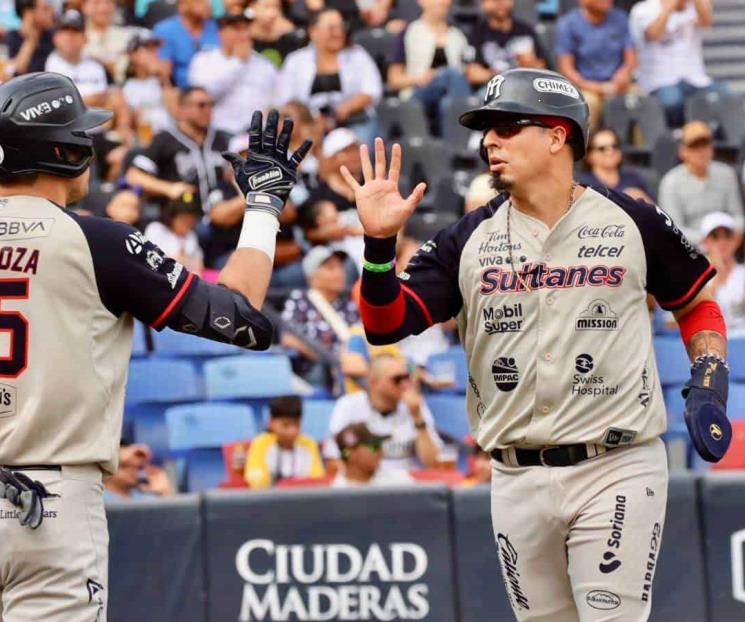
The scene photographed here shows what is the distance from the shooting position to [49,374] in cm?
425

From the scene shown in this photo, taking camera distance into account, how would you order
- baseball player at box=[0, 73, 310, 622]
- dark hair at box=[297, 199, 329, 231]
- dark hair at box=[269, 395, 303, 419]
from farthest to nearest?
dark hair at box=[297, 199, 329, 231]
dark hair at box=[269, 395, 303, 419]
baseball player at box=[0, 73, 310, 622]

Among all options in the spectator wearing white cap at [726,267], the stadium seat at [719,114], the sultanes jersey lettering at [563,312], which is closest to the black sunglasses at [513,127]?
the sultanes jersey lettering at [563,312]

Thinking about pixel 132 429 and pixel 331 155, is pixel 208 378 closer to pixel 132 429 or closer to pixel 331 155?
pixel 132 429

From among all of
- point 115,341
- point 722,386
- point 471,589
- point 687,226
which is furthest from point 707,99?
point 115,341

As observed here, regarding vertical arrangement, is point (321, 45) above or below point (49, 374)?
above

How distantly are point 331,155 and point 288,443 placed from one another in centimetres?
332

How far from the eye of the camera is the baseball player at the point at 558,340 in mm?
4930

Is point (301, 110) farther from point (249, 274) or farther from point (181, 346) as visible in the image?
point (249, 274)

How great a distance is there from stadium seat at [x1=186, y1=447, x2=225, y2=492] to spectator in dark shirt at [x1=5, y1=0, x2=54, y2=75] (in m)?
4.40

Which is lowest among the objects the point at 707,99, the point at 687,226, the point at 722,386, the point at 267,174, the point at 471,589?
the point at 471,589

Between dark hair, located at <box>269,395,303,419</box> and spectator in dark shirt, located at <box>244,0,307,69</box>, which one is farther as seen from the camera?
spectator in dark shirt, located at <box>244,0,307,69</box>

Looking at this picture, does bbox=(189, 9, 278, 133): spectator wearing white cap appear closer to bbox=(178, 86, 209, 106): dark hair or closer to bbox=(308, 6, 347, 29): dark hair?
bbox=(178, 86, 209, 106): dark hair

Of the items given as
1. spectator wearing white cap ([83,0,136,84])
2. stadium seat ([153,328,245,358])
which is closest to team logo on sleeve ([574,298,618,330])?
stadium seat ([153,328,245,358])

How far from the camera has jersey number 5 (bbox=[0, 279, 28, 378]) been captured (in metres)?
4.25
